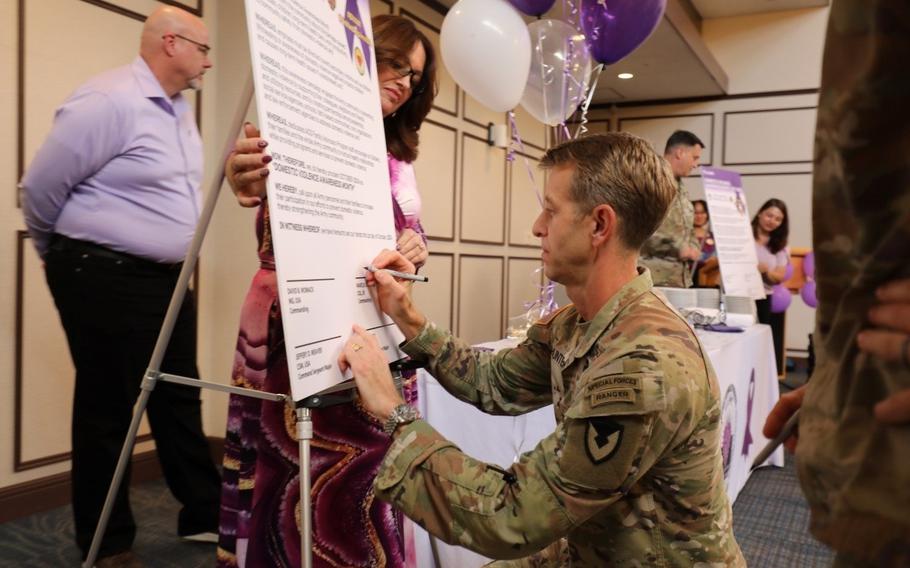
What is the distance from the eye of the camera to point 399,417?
3.03 feet

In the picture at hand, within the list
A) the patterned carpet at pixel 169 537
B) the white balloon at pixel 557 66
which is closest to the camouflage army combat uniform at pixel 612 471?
the patterned carpet at pixel 169 537

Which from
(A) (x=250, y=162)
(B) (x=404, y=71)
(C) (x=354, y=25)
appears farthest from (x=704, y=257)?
(A) (x=250, y=162)

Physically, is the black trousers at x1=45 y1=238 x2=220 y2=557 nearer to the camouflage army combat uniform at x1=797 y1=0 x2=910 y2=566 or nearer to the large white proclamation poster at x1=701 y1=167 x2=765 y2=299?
the camouflage army combat uniform at x1=797 y1=0 x2=910 y2=566

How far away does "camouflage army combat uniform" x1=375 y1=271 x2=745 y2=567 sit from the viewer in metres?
0.83

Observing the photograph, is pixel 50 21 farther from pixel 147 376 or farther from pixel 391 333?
pixel 391 333

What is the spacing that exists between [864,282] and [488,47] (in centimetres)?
215

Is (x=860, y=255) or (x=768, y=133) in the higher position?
(x=768, y=133)

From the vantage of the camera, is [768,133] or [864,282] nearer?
[864,282]

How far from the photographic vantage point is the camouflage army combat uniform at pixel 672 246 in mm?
3926

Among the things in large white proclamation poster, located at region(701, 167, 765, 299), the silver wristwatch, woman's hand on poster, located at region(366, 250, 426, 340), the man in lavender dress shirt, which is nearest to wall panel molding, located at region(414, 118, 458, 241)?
large white proclamation poster, located at region(701, 167, 765, 299)

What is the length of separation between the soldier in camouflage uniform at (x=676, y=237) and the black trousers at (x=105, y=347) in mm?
2755

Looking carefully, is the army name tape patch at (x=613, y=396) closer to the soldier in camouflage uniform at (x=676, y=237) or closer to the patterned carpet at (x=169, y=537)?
the patterned carpet at (x=169, y=537)

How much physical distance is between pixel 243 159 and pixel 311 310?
23 cm

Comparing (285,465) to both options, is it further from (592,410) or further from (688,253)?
(688,253)
